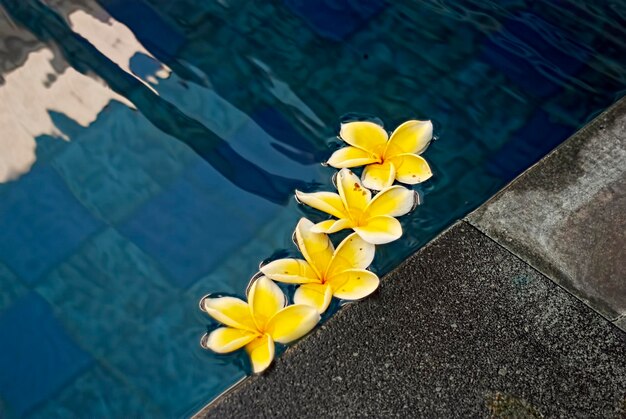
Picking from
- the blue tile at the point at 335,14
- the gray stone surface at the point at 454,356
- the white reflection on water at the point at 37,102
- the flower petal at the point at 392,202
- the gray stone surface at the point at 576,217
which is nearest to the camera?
the gray stone surface at the point at 454,356

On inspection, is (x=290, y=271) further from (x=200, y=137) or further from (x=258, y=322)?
(x=200, y=137)

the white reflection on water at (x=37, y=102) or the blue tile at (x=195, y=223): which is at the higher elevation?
the white reflection on water at (x=37, y=102)

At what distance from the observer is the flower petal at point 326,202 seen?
235 cm

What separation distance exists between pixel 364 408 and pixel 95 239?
1.03 meters

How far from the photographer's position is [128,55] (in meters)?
2.83

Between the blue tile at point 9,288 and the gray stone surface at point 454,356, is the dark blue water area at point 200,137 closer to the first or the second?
the blue tile at point 9,288

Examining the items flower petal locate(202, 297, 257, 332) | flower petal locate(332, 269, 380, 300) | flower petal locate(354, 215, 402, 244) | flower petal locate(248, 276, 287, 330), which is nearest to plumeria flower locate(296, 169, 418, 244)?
flower petal locate(354, 215, 402, 244)

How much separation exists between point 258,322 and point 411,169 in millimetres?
732

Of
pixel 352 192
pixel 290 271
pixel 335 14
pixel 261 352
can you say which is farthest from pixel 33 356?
pixel 335 14

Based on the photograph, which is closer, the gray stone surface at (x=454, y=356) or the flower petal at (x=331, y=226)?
the gray stone surface at (x=454, y=356)

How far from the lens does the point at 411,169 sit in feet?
8.11

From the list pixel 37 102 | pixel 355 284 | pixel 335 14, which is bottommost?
pixel 355 284

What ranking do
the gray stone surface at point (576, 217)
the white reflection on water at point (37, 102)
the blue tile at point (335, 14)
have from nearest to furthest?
the gray stone surface at point (576, 217) < the white reflection on water at point (37, 102) < the blue tile at point (335, 14)

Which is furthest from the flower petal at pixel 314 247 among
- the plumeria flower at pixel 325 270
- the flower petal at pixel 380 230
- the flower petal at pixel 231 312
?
the flower petal at pixel 231 312
